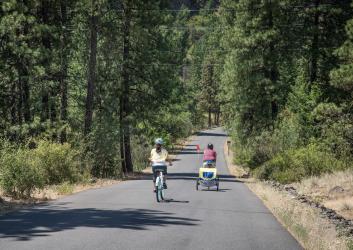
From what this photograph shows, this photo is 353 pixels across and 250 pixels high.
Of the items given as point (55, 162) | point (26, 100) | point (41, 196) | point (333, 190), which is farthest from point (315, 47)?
point (41, 196)

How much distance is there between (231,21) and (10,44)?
24.8 meters

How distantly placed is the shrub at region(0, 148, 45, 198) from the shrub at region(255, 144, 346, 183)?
1677cm

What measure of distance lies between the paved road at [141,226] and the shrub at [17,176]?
1347 mm

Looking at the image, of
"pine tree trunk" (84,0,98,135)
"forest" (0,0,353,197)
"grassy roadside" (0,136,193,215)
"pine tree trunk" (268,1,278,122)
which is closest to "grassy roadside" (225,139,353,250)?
"grassy roadside" (0,136,193,215)

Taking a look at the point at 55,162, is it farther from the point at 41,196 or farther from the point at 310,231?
the point at 310,231

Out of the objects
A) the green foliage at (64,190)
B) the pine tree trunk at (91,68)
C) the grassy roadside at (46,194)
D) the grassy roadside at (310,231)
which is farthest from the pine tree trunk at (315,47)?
the grassy roadside at (310,231)

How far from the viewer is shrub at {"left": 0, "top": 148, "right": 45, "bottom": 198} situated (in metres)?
19.2

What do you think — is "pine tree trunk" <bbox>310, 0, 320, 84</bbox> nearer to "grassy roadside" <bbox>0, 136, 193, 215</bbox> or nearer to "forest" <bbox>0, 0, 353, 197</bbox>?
"forest" <bbox>0, 0, 353, 197</bbox>

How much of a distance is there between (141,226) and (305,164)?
2118 cm

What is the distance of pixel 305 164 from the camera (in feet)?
107

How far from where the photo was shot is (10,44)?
27.9m

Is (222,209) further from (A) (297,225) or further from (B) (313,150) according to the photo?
(B) (313,150)

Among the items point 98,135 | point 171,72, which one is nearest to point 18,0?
point 98,135

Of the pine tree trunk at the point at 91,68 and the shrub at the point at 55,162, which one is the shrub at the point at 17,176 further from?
the pine tree trunk at the point at 91,68
